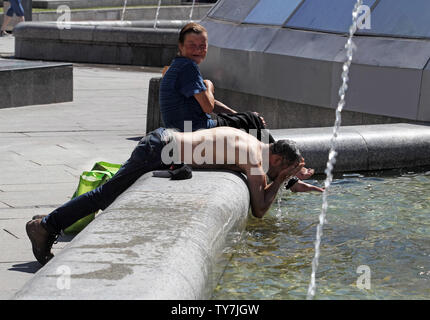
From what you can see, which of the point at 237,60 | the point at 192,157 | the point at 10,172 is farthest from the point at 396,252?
the point at 237,60

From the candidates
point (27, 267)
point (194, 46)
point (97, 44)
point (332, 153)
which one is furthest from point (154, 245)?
point (97, 44)

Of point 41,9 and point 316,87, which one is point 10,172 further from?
point 41,9

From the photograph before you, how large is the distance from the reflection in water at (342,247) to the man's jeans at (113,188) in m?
0.80

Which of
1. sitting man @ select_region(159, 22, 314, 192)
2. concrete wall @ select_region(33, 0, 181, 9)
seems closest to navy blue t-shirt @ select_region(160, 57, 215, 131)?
sitting man @ select_region(159, 22, 314, 192)

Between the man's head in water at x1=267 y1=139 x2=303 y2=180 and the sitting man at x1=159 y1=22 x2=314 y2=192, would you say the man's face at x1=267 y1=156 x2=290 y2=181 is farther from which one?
the sitting man at x1=159 y1=22 x2=314 y2=192

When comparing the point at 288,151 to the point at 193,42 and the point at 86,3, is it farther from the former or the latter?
the point at 86,3

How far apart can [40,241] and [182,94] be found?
165 cm

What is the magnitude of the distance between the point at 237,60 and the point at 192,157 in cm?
552

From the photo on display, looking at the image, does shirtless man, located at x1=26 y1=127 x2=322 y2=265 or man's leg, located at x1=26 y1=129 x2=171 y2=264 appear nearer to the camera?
man's leg, located at x1=26 y1=129 x2=171 y2=264

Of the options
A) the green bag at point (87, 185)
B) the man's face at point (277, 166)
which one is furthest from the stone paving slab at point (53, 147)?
the man's face at point (277, 166)

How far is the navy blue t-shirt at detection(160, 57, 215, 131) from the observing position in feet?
21.4

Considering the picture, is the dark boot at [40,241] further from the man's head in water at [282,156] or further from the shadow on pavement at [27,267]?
the man's head in water at [282,156]

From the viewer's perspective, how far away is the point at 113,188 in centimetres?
584

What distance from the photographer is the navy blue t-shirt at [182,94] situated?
6523mm
